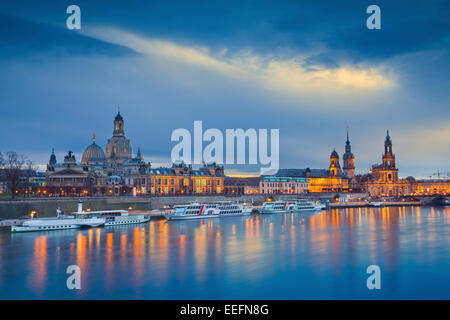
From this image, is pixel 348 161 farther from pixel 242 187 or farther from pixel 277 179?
pixel 242 187

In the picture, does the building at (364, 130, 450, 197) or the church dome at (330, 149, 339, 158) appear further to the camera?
the church dome at (330, 149, 339, 158)

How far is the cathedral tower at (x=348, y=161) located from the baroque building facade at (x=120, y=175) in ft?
241

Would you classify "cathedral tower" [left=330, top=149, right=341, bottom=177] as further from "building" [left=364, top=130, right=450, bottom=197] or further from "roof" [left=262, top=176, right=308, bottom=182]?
"roof" [left=262, top=176, right=308, bottom=182]

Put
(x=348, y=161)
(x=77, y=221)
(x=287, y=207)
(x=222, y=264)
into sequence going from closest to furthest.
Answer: (x=222, y=264) → (x=77, y=221) → (x=287, y=207) → (x=348, y=161)

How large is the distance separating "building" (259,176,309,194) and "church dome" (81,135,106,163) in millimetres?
49763

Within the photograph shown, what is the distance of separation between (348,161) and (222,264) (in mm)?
157141

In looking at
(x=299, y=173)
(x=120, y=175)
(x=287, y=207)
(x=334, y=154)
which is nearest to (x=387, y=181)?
(x=334, y=154)

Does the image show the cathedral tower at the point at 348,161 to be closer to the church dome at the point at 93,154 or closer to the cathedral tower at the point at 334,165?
the cathedral tower at the point at 334,165

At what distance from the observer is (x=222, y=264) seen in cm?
3183

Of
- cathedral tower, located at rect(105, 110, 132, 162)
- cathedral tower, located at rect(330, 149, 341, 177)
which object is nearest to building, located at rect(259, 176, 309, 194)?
cathedral tower, located at rect(330, 149, 341, 177)

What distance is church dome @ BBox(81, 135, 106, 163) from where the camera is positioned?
122 m

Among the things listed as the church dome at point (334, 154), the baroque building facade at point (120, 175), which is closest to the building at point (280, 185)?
the baroque building facade at point (120, 175)

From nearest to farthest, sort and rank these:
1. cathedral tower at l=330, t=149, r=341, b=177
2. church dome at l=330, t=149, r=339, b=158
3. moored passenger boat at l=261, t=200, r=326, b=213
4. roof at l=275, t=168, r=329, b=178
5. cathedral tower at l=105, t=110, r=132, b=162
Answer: moored passenger boat at l=261, t=200, r=326, b=213 → cathedral tower at l=105, t=110, r=132, b=162 → roof at l=275, t=168, r=329, b=178 → cathedral tower at l=330, t=149, r=341, b=177 → church dome at l=330, t=149, r=339, b=158

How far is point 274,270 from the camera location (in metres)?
30.3
